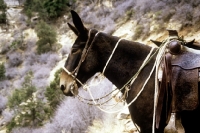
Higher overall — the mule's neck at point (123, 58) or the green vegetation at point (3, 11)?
the mule's neck at point (123, 58)

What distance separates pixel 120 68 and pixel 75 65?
1.79ft

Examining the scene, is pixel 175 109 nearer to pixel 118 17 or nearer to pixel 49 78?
pixel 49 78

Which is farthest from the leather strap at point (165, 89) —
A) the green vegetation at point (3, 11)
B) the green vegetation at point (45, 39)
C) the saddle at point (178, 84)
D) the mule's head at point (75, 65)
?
the green vegetation at point (3, 11)

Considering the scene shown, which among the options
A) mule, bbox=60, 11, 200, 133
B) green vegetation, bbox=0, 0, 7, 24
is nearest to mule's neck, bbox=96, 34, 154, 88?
mule, bbox=60, 11, 200, 133

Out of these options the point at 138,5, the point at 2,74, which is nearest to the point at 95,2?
the point at 138,5

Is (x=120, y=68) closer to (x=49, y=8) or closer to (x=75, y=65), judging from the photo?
(x=75, y=65)

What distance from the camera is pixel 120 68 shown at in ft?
8.43

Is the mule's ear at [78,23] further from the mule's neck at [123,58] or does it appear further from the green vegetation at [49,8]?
the green vegetation at [49,8]

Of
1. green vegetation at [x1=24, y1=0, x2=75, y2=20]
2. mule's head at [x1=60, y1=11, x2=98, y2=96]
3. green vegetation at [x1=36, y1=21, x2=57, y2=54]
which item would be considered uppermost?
mule's head at [x1=60, y1=11, x2=98, y2=96]

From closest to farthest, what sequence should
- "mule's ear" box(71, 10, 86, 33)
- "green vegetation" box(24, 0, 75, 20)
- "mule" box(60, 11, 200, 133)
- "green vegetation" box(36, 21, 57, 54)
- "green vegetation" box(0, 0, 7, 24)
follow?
"mule" box(60, 11, 200, 133), "mule's ear" box(71, 10, 86, 33), "green vegetation" box(36, 21, 57, 54), "green vegetation" box(24, 0, 75, 20), "green vegetation" box(0, 0, 7, 24)

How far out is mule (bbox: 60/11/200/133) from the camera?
2.30m

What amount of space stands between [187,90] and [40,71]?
1280 cm

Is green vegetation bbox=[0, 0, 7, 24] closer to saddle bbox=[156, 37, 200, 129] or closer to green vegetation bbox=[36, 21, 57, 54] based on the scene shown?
green vegetation bbox=[36, 21, 57, 54]

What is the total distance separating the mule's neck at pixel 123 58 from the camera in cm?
251
